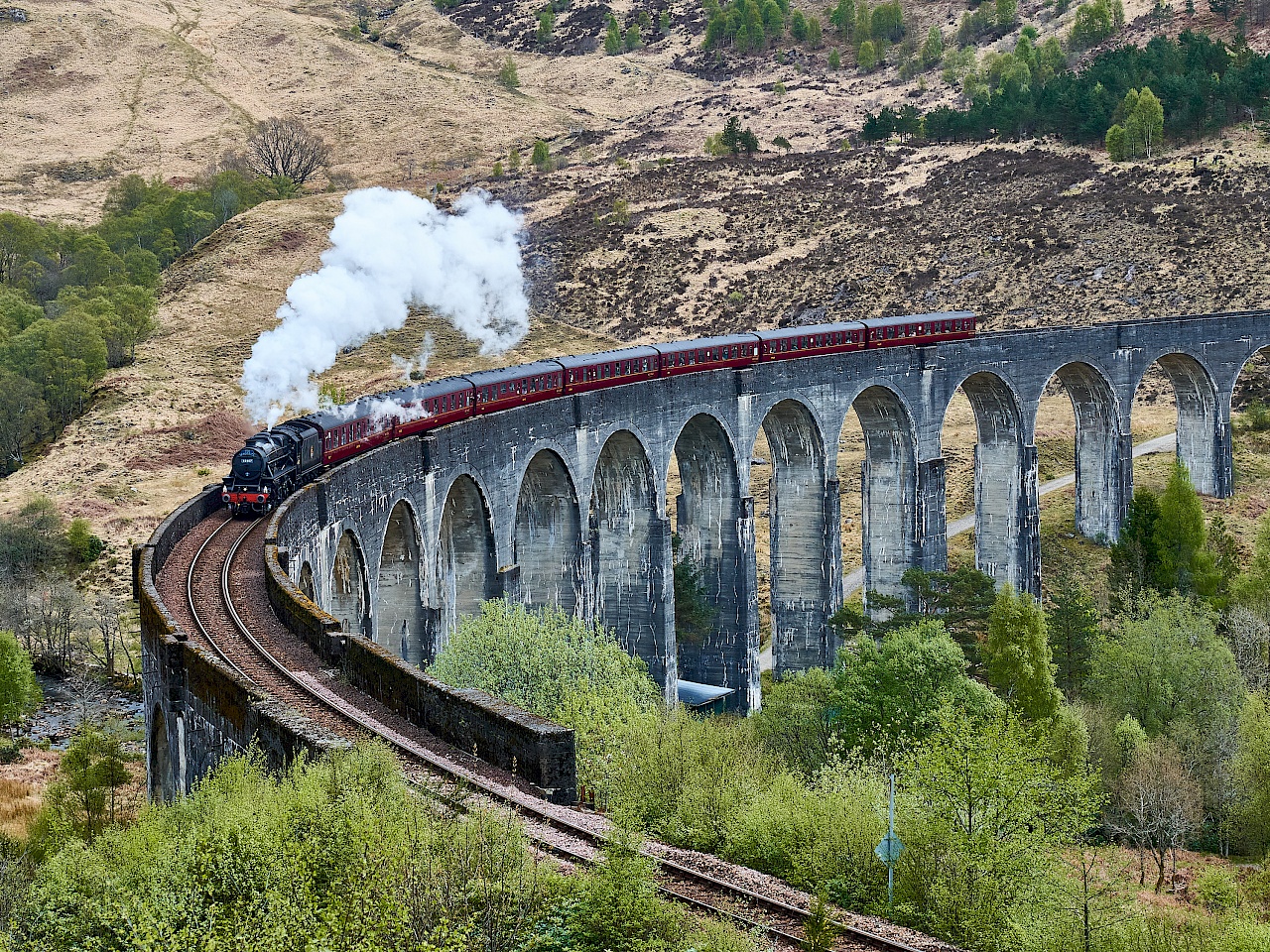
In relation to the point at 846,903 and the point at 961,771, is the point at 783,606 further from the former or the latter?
the point at 846,903

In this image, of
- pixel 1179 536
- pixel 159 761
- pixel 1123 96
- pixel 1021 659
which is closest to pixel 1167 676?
pixel 1021 659

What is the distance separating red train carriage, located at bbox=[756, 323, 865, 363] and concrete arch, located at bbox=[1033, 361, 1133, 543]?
12465 millimetres

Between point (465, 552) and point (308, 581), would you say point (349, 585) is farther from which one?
point (465, 552)

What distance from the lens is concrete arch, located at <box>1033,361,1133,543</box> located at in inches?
2618

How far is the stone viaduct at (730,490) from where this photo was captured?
40812mm

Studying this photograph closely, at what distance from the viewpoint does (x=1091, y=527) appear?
2685 inches

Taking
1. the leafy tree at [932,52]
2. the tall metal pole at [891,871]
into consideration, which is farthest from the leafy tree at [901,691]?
the leafy tree at [932,52]

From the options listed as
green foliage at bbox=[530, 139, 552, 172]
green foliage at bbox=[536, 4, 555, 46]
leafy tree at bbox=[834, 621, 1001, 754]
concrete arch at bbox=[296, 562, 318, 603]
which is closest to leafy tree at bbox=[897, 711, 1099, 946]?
leafy tree at bbox=[834, 621, 1001, 754]

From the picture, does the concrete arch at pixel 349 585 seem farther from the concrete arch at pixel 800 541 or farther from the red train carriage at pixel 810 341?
the concrete arch at pixel 800 541

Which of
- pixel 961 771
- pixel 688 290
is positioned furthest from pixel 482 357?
pixel 961 771

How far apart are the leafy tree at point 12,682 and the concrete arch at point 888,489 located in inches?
1267

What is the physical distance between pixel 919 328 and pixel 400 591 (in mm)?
29071

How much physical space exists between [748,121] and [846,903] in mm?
119646

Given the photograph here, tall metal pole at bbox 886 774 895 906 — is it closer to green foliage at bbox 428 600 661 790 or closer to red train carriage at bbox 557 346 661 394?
green foliage at bbox 428 600 661 790
